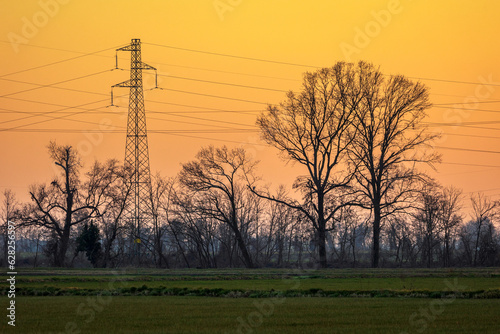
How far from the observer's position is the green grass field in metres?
25.7

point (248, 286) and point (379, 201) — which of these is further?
point (379, 201)

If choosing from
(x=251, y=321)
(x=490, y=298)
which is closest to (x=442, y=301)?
(x=490, y=298)

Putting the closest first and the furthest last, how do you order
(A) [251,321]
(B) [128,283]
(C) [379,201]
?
(A) [251,321]
(B) [128,283]
(C) [379,201]

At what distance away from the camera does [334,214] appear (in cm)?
7381

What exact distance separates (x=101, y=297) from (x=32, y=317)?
9.96 meters

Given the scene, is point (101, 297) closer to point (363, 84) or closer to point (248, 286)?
point (248, 286)
